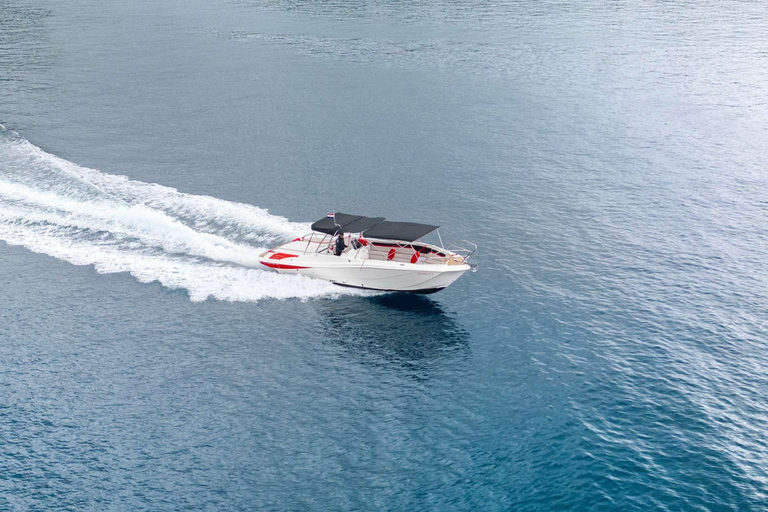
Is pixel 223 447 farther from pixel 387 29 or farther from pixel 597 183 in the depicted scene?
pixel 387 29

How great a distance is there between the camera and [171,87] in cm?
13275

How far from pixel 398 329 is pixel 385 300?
224 inches

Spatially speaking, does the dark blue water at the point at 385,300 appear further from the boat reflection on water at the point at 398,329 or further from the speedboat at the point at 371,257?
the speedboat at the point at 371,257

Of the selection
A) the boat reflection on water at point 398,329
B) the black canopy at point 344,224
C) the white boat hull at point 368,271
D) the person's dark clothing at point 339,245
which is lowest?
the boat reflection on water at point 398,329

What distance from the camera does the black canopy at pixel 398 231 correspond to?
6812 cm

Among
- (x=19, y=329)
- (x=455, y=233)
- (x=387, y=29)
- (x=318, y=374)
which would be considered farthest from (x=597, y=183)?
(x=387, y=29)

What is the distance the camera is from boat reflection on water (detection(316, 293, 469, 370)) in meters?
60.8

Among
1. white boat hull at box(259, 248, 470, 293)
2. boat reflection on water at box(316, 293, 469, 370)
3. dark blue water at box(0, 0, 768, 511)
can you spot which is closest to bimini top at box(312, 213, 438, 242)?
white boat hull at box(259, 248, 470, 293)

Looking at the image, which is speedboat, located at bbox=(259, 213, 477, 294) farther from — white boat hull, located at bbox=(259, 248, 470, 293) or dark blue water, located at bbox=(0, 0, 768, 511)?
dark blue water, located at bbox=(0, 0, 768, 511)

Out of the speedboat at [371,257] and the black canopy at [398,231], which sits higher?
the black canopy at [398,231]

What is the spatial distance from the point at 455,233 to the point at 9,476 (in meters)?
51.6

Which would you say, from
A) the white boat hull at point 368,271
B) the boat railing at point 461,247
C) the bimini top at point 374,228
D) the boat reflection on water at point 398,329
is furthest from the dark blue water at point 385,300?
the bimini top at point 374,228

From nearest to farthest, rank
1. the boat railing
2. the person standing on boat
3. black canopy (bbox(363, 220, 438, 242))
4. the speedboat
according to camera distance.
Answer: the speedboat, black canopy (bbox(363, 220, 438, 242)), the person standing on boat, the boat railing

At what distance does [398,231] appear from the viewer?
69312 mm
